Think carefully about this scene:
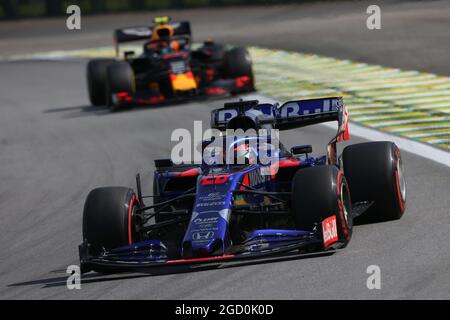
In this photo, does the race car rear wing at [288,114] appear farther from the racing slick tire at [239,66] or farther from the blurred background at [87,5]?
the blurred background at [87,5]

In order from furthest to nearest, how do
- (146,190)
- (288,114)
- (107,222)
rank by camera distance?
1. (146,190)
2. (288,114)
3. (107,222)

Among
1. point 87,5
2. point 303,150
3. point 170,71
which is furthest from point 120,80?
point 87,5

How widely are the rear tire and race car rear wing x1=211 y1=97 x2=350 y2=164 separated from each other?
1.76 m

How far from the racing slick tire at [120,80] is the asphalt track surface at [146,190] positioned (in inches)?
18.0

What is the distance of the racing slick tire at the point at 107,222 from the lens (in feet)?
31.3

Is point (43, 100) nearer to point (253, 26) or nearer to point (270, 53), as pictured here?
point (270, 53)

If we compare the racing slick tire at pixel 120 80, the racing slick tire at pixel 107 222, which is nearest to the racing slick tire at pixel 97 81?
the racing slick tire at pixel 120 80

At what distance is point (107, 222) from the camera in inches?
377

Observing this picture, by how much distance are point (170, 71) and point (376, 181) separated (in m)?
12.3

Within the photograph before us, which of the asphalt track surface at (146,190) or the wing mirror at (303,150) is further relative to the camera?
the wing mirror at (303,150)

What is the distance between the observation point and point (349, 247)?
9500 mm

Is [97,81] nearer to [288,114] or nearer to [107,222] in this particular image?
[288,114]

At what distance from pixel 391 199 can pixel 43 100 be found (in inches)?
701
